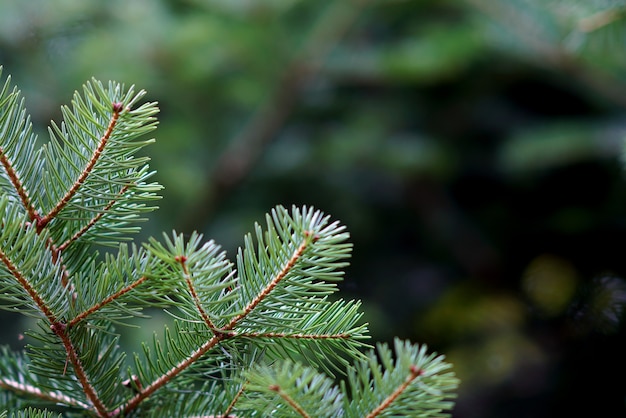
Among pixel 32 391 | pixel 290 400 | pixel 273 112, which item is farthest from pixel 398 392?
pixel 273 112

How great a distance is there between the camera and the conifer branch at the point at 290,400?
0.36m

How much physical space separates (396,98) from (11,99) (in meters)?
1.98

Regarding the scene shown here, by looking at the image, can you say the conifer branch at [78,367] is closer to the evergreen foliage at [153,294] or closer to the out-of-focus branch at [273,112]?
the evergreen foliage at [153,294]

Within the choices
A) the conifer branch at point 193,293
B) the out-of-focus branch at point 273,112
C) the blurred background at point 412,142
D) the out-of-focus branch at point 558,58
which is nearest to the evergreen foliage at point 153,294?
the conifer branch at point 193,293

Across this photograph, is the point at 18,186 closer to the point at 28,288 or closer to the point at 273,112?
the point at 28,288

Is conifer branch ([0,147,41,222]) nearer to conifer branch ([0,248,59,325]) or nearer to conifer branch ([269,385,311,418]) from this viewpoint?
conifer branch ([0,248,59,325])

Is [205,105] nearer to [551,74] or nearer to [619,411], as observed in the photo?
[551,74]

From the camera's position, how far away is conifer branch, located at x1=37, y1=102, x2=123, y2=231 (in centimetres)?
39

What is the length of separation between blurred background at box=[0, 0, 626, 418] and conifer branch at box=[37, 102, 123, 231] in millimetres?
773

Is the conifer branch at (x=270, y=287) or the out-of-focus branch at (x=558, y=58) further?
the out-of-focus branch at (x=558, y=58)

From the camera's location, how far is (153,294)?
403 millimetres

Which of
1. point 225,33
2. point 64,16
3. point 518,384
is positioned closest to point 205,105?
point 225,33

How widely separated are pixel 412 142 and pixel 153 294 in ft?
5.41

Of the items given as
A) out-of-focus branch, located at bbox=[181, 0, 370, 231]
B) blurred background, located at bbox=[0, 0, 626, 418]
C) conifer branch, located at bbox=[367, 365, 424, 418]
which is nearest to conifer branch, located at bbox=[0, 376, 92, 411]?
conifer branch, located at bbox=[367, 365, 424, 418]
